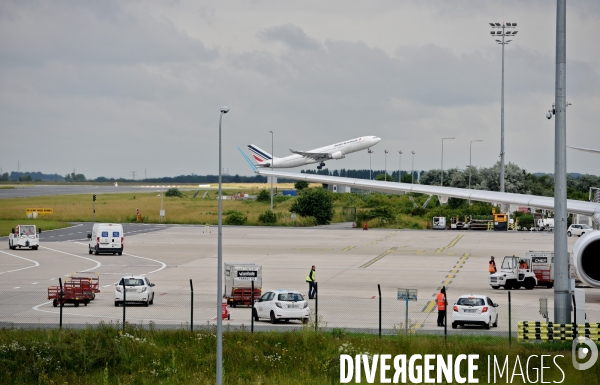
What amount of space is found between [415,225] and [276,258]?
50326 millimetres

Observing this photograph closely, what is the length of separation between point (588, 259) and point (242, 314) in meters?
14.7

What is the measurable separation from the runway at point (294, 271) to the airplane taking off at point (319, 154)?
31.5 meters

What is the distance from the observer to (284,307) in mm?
33406

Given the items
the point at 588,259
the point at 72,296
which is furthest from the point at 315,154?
the point at 588,259

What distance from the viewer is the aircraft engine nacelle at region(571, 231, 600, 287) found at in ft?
104

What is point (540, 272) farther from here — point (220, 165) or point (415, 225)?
point (415, 225)

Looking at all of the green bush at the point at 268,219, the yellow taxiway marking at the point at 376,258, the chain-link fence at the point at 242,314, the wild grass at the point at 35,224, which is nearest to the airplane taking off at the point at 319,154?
the green bush at the point at 268,219

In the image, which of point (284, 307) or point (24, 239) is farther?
point (24, 239)

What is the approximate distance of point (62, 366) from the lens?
26016mm

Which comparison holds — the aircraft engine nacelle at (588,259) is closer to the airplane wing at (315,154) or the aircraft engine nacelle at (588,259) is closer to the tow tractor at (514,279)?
the tow tractor at (514,279)

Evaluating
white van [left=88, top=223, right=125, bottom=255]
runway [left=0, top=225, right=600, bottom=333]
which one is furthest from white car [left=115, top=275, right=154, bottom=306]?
white van [left=88, top=223, right=125, bottom=255]

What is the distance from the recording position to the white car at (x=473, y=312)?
3250 cm

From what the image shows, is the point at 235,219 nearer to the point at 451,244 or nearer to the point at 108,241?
the point at 451,244

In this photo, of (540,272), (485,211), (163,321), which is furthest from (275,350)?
(485,211)
